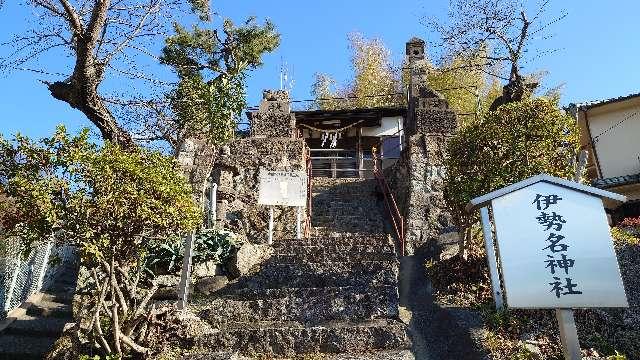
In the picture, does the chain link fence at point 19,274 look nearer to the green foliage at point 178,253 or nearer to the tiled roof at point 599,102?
the green foliage at point 178,253

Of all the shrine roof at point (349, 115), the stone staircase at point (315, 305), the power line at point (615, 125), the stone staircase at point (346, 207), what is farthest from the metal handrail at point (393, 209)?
the power line at point (615, 125)

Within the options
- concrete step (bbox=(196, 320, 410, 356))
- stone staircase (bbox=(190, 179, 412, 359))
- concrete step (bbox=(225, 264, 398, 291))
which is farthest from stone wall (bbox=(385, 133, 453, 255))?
concrete step (bbox=(196, 320, 410, 356))

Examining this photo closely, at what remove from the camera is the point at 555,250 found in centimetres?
516

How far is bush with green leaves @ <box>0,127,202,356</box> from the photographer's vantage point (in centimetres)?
536

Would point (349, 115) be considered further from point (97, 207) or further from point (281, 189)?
point (97, 207)

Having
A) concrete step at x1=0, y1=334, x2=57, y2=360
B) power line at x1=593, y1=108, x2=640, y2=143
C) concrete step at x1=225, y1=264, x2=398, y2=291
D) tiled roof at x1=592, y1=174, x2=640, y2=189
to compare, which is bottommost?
concrete step at x1=0, y1=334, x2=57, y2=360

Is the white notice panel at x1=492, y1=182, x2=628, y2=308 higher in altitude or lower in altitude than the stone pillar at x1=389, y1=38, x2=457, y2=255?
lower

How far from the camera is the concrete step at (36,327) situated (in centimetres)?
833

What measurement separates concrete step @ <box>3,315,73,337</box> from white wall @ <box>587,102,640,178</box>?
56.4 feet

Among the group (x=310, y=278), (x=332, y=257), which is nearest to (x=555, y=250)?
(x=310, y=278)

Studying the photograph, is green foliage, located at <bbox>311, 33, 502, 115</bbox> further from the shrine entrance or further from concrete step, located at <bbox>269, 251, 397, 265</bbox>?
concrete step, located at <bbox>269, 251, 397, 265</bbox>

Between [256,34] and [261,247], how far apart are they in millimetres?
15442

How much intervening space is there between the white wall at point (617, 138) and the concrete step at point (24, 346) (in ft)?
57.2

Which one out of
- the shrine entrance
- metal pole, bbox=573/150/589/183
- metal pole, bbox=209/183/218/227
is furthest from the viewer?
the shrine entrance
